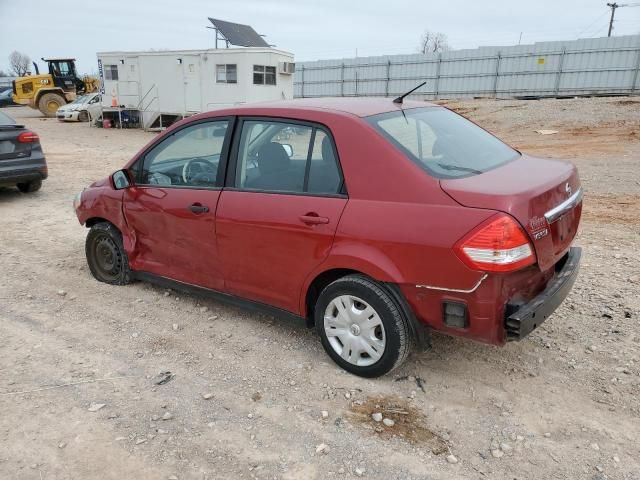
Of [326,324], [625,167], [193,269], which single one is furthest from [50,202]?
[625,167]

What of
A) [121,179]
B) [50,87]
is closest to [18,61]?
[50,87]

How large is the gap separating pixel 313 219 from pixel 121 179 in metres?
2.03

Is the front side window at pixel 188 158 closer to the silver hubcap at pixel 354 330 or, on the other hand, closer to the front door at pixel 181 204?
the front door at pixel 181 204

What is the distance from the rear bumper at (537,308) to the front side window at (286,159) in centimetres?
121

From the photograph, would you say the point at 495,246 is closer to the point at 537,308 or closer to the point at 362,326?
the point at 537,308

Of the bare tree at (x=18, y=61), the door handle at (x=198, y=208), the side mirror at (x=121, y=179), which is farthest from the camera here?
the bare tree at (x=18, y=61)

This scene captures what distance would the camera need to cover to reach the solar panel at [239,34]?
71.2ft

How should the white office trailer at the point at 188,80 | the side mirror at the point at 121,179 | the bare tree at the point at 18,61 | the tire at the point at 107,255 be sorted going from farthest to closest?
1. the bare tree at the point at 18,61
2. the white office trailer at the point at 188,80
3. the tire at the point at 107,255
4. the side mirror at the point at 121,179

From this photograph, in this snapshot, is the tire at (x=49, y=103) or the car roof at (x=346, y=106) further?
the tire at (x=49, y=103)

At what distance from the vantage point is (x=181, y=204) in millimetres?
3859

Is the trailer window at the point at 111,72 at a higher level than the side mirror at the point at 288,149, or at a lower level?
higher

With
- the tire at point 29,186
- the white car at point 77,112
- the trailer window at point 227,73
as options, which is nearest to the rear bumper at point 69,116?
the white car at point 77,112

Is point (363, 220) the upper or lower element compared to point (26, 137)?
upper

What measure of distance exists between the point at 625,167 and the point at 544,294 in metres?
8.70
